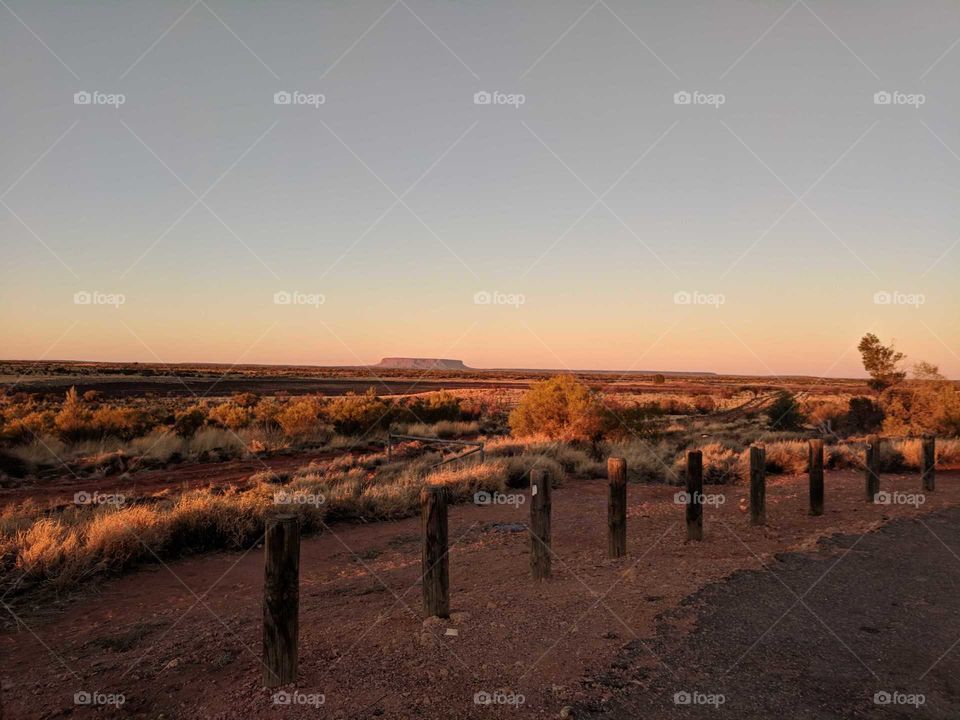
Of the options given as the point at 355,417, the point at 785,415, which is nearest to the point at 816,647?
the point at 355,417

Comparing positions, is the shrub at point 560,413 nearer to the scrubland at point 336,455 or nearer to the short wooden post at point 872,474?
the scrubland at point 336,455

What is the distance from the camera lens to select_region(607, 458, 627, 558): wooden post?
24.0ft

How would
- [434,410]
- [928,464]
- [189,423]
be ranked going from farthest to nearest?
[434,410] < [189,423] < [928,464]

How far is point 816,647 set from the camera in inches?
198

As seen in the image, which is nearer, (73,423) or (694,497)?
(694,497)

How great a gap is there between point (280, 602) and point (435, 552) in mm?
1463

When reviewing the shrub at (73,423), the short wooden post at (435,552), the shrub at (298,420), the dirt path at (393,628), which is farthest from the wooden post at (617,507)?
the shrub at (73,423)

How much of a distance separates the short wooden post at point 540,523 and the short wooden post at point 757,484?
3.95 m

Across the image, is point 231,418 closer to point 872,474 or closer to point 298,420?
point 298,420

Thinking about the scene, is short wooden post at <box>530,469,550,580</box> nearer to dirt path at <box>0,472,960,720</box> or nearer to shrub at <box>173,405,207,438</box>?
dirt path at <box>0,472,960,720</box>

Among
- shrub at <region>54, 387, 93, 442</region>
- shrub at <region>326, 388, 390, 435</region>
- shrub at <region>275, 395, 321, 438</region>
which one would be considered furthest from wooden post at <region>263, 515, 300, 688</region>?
shrub at <region>326, 388, 390, 435</region>

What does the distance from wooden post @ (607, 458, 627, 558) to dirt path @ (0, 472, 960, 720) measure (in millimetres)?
218

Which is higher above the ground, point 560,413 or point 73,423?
point 560,413

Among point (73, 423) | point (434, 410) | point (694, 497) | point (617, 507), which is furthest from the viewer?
point (434, 410)
